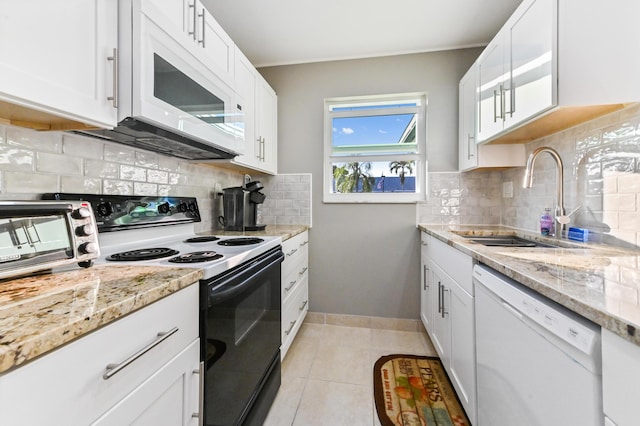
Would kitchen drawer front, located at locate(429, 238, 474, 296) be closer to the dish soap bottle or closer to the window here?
the dish soap bottle

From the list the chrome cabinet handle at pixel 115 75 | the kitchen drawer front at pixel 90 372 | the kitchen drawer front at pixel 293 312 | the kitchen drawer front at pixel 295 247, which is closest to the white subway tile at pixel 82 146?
the chrome cabinet handle at pixel 115 75

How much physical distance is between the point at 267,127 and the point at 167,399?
6.81 ft

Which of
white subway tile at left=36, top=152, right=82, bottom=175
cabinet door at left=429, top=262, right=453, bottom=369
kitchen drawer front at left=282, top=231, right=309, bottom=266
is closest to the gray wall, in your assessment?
kitchen drawer front at left=282, top=231, right=309, bottom=266

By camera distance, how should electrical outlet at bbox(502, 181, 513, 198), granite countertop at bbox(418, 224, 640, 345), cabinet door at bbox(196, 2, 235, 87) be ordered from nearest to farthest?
granite countertop at bbox(418, 224, 640, 345) < cabinet door at bbox(196, 2, 235, 87) < electrical outlet at bbox(502, 181, 513, 198)

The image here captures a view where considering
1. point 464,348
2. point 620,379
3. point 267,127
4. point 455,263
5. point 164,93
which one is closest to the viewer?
point 620,379

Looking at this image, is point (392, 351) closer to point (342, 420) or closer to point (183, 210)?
point (342, 420)

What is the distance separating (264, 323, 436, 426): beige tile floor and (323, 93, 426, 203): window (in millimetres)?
1197

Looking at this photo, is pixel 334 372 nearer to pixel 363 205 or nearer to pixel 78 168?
pixel 363 205

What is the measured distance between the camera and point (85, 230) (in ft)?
2.89

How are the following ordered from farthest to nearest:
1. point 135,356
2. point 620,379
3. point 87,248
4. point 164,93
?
point 164,93
point 87,248
point 135,356
point 620,379

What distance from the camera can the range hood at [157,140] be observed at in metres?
1.09

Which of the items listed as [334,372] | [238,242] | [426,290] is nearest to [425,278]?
[426,290]

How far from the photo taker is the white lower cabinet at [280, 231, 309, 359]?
1.85 meters

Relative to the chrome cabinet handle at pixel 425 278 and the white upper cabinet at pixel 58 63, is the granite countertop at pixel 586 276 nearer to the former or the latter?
the chrome cabinet handle at pixel 425 278
